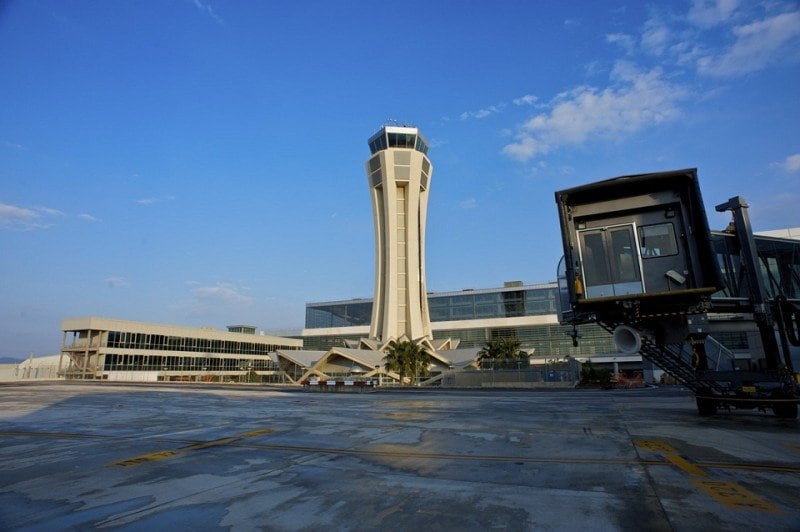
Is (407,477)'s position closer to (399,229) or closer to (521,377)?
(521,377)

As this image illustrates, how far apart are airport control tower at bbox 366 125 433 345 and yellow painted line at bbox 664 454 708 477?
6897 cm

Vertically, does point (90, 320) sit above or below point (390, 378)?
above

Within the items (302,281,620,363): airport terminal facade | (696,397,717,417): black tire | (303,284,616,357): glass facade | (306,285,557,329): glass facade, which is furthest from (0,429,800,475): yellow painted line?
(306,285,557,329): glass facade

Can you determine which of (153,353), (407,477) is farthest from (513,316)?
(407,477)

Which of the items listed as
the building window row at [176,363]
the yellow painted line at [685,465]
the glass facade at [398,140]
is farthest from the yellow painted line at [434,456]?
Result: the building window row at [176,363]

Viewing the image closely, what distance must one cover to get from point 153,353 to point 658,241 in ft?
291

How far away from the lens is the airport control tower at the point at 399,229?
257 feet

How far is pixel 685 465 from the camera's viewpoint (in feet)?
27.7

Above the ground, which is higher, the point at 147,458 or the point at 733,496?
the point at 147,458

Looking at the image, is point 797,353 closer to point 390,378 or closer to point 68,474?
point 68,474

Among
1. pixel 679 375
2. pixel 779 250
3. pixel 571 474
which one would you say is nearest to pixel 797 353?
pixel 779 250

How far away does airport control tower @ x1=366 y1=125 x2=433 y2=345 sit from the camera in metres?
78.4

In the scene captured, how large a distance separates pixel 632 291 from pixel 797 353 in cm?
3109

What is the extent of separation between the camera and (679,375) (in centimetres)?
1564
